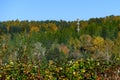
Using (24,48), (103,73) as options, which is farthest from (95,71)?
(24,48)

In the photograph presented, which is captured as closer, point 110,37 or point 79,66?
point 79,66

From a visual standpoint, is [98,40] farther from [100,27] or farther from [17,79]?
[17,79]

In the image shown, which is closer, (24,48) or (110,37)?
(24,48)

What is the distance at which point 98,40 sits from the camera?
101 meters

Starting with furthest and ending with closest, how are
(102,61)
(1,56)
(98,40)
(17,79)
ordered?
(98,40) < (1,56) < (102,61) < (17,79)

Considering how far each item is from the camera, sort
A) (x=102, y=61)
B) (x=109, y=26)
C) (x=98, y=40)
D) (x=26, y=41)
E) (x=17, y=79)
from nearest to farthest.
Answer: (x=17, y=79) → (x=102, y=61) → (x=26, y=41) → (x=98, y=40) → (x=109, y=26)

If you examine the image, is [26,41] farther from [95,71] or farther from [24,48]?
[95,71]

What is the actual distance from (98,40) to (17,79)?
93.2m

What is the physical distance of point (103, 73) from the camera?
8.34 meters

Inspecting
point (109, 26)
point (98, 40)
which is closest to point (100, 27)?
point (109, 26)

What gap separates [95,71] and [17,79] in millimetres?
1471

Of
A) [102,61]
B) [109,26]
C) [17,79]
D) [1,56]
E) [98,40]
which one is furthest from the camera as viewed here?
[109,26]

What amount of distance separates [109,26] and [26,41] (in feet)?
334

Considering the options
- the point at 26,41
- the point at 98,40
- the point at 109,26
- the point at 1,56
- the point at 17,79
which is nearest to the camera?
the point at 17,79
